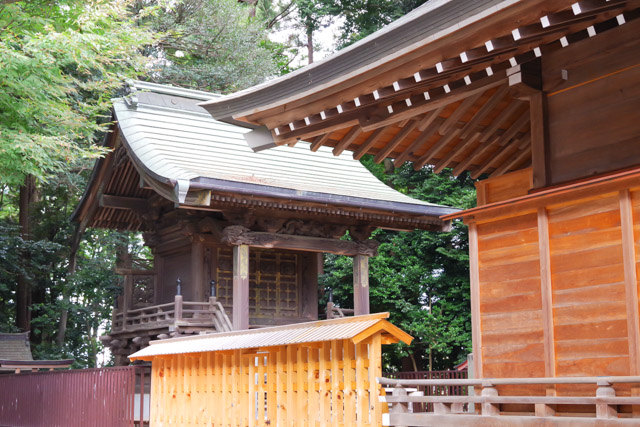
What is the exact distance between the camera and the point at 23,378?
15695 mm

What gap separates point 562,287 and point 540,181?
3.02 feet

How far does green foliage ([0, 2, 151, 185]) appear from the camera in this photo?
11547mm

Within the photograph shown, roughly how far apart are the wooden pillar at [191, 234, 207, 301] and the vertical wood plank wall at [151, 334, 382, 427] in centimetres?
469

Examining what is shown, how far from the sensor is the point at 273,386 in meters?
8.03

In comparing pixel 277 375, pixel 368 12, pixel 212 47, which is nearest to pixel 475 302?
pixel 277 375

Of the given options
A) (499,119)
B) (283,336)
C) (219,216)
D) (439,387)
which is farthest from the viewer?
(219,216)

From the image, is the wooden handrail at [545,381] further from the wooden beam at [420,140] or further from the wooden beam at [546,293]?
the wooden beam at [420,140]

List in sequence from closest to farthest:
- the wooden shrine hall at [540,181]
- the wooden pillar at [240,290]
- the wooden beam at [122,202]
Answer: the wooden shrine hall at [540,181] < the wooden pillar at [240,290] < the wooden beam at [122,202]

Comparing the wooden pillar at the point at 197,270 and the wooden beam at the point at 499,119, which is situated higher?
the wooden beam at the point at 499,119

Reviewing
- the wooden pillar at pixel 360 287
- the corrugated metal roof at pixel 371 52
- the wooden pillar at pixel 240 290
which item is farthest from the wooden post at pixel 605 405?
the wooden pillar at pixel 360 287

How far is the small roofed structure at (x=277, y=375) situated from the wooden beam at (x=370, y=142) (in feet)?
5.62

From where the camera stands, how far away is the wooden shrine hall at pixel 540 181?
15.8ft

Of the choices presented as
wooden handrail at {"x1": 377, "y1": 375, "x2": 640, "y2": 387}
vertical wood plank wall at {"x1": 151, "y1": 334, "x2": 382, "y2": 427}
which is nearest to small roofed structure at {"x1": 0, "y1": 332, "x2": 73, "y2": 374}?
vertical wood plank wall at {"x1": 151, "y1": 334, "x2": 382, "y2": 427}

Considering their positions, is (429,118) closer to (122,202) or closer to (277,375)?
(277,375)
